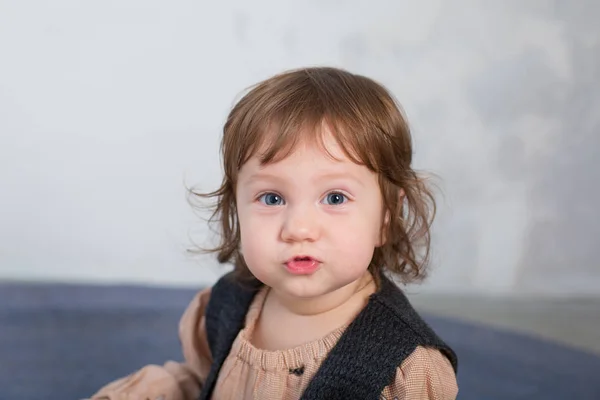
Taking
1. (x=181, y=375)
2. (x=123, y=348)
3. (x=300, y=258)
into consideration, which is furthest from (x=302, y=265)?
(x=123, y=348)

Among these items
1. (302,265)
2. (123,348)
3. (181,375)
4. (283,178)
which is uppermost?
(283,178)

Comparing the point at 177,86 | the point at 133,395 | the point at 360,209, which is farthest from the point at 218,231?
the point at 177,86

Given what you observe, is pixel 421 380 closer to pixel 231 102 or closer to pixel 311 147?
pixel 311 147

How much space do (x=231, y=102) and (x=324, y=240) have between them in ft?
3.16

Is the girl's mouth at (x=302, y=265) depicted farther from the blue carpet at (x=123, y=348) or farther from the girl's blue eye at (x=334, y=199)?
the blue carpet at (x=123, y=348)

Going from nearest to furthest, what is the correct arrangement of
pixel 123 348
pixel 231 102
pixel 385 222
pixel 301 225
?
pixel 301 225, pixel 385 222, pixel 123 348, pixel 231 102

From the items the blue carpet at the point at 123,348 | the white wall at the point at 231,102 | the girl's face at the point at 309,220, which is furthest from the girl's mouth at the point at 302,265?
the white wall at the point at 231,102

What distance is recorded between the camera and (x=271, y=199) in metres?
1.07

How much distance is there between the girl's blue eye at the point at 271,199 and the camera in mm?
1062

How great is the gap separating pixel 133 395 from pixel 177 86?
969 mm

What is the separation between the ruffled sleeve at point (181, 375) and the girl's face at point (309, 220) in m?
0.36

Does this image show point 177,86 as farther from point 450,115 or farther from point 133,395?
point 133,395

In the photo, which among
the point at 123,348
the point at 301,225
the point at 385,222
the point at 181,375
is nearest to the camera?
the point at 301,225

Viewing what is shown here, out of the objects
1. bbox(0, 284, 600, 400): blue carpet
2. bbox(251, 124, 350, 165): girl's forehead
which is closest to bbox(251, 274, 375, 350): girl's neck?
bbox(251, 124, 350, 165): girl's forehead
